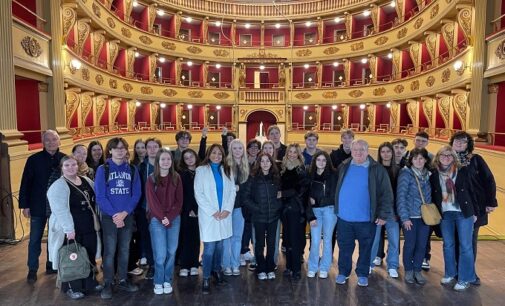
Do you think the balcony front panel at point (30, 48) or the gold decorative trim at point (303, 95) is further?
the gold decorative trim at point (303, 95)

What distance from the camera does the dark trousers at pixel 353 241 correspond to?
174 inches

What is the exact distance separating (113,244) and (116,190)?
664 mm

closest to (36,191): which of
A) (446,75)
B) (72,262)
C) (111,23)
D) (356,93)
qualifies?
(72,262)

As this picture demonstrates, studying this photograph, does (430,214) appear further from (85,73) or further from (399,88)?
(399,88)

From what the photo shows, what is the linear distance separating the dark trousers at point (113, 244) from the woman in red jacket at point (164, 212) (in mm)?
311

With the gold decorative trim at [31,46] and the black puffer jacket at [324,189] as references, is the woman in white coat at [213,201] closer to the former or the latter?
the black puffer jacket at [324,189]

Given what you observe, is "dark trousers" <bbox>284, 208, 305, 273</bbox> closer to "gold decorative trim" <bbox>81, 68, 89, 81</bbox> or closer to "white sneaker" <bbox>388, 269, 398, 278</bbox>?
"white sneaker" <bbox>388, 269, 398, 278</bbox>

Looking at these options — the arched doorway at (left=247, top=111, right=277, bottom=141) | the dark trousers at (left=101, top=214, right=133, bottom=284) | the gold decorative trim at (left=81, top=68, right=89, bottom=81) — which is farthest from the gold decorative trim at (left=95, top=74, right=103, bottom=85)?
the dark trousers at (left=101, top=214, right=133, bottom=284)

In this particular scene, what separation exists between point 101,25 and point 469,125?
14.0 m

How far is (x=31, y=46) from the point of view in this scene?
27.8 ft

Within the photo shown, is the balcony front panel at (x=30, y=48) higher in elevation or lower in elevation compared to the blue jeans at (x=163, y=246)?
higher

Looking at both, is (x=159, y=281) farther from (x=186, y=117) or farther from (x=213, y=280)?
(x=186, y=117)

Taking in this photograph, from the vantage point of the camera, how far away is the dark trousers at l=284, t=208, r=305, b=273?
4656 mm

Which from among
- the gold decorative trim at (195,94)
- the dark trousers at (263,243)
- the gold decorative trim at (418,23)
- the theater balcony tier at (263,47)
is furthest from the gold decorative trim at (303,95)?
the dark trousers at (263,243)
